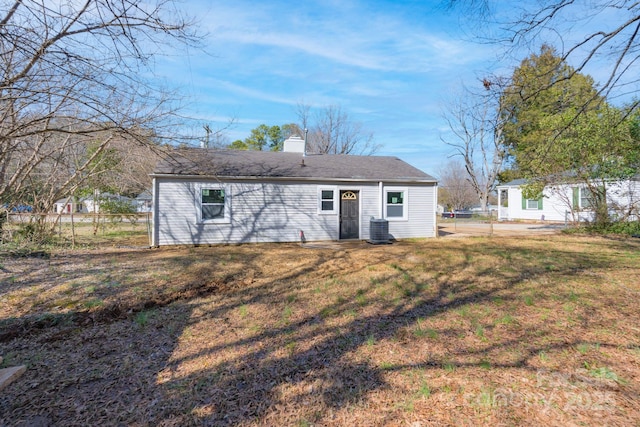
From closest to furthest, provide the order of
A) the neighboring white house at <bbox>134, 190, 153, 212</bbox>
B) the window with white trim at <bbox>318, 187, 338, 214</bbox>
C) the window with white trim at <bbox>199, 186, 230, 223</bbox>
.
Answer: the window with white trim at <bbox>199, 186, 230, 223</bbox>
the window with white trim at <bbox>318, 187, 338, 214</bbox>
the neighboring white house at <bbox>134, 190, 153, 212</bbox>

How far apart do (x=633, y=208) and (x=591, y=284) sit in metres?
11.8

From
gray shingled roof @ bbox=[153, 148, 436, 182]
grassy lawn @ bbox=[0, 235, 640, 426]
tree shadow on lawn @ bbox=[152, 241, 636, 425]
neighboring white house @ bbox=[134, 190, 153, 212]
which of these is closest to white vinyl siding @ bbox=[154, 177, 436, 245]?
gray shingled roof @ bbox=[153, 148, 436, 182]

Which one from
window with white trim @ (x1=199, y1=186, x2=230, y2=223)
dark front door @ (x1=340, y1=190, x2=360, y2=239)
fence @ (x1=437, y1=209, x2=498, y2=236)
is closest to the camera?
window with white trim @ (x1=199, y1=186, x2=230, y2=223)

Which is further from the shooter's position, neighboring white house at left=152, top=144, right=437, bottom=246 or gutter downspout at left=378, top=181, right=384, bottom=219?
gutter downspout at left=378, top=181, right=384, bottom=219

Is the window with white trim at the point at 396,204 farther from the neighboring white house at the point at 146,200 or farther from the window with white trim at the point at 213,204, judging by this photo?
the neighboring white house at the point at 146,200

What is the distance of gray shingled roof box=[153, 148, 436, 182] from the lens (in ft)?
35.6

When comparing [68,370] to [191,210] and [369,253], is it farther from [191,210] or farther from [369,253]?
[191,210]

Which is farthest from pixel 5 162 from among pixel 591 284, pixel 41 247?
pixel 591 284

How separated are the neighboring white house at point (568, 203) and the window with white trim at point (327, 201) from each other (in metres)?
10.3

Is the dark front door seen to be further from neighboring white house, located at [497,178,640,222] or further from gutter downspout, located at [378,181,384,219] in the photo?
neighboring white house, located at [497,178,640,222]

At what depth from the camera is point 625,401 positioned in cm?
249

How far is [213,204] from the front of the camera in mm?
11258

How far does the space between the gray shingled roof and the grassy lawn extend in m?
4.82

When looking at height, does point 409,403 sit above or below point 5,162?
below
